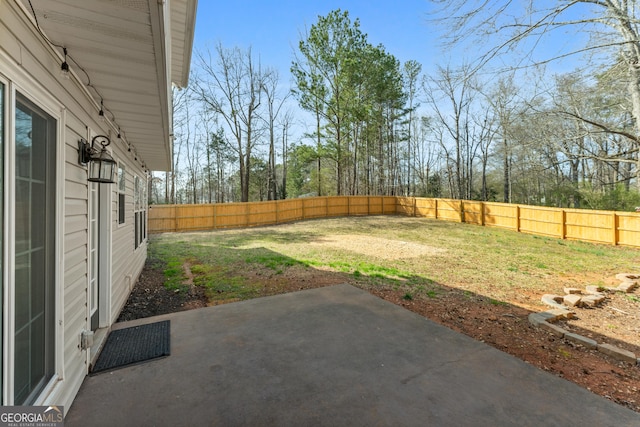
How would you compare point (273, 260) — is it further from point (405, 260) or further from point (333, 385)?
point (333, 385)

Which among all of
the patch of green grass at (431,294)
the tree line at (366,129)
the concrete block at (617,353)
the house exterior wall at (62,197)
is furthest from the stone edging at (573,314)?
the tree line at (366,129)

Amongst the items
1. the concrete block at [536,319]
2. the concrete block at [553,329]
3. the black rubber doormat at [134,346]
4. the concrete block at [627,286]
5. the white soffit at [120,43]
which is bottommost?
the concrete block at [553,329]

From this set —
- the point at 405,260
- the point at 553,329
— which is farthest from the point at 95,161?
the point at 405,260

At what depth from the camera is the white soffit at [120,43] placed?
1.35 m

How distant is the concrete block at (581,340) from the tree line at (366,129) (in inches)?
328

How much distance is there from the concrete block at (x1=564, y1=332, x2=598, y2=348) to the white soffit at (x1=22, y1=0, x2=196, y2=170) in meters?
4.72

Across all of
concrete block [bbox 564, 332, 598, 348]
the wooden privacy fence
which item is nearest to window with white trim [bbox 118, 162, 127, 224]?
concrete block [bbox 564, 332, 598, 348]

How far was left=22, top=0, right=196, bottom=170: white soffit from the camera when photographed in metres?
1.35

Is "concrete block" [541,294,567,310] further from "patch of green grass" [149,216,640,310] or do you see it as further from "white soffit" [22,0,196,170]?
"white soffit" [22,0,196,170]

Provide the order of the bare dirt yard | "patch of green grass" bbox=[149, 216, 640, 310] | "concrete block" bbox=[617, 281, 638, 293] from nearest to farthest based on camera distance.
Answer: the bare dirt yard < "concrete block" bbox=[617, 281, 638, 293] < "patch of green grass" bbox=[149, 216, 640, 310]

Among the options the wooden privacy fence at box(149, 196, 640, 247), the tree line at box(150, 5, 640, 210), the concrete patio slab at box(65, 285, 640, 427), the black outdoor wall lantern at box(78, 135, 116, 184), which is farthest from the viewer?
the tree line at box(150, 5, 640, 210)

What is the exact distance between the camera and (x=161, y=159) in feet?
20.7

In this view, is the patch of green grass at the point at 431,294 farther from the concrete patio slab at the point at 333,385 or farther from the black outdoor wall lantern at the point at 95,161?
the black outdoor wall lantern at the point at 95,161

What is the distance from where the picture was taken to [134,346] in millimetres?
2865
